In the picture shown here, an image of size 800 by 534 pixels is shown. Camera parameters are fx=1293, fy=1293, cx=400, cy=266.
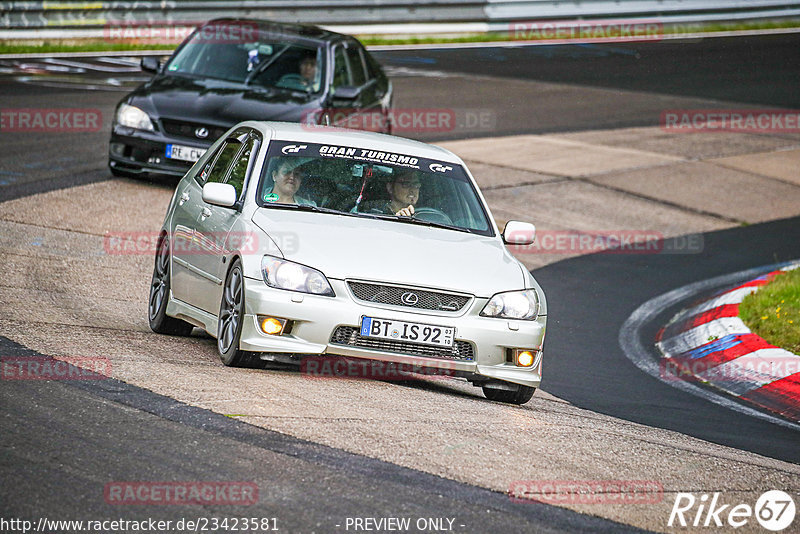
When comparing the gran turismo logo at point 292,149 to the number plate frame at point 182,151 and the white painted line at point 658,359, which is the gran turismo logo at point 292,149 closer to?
the white painted line at point 658,359

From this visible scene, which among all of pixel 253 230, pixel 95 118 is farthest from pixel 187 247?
pixel 95 118

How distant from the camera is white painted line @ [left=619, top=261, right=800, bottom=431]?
8992 mm

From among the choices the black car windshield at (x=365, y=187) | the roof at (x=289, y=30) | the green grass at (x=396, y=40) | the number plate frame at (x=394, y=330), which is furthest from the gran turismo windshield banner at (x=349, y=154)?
the green grass at (x=396, y=40)

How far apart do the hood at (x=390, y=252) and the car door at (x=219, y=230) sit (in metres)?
0.24

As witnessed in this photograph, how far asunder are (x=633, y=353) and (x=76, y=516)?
254 inches

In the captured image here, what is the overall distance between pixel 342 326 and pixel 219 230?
1240 millimetres

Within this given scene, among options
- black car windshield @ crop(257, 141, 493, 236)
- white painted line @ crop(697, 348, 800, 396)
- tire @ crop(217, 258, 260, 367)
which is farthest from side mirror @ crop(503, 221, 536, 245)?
white painted line @ crop(697, 348, 800, 396)

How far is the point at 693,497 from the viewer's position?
585 cm

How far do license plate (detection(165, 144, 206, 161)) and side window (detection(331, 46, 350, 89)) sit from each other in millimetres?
1911

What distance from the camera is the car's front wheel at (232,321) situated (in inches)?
289

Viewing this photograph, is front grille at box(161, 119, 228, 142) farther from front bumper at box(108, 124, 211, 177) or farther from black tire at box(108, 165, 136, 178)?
black tire at box(108, 165, 136, 178)

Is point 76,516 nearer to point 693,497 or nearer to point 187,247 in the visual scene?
point 693,497

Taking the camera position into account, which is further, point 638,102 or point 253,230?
point 638,102

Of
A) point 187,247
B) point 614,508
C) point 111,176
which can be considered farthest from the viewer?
point 111,176
